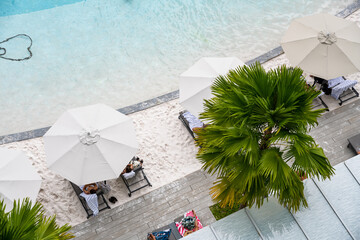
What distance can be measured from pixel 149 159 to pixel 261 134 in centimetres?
482

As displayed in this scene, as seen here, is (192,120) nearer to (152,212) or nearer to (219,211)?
(219,211)

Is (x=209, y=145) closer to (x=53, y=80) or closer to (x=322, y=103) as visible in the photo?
(x=322, y=103)

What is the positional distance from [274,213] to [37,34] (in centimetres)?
1153

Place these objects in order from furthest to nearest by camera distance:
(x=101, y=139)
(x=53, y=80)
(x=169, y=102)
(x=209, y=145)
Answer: (x=53, y=80), (x=169, y=102), (x=101, y=139), (x=209, y=145)

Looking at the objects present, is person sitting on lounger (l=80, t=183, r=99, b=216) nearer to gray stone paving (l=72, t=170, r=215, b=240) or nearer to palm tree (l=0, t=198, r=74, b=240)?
gray stone paving (l=72, t=170, r=215, b=240)

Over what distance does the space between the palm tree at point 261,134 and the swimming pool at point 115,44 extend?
22.2 feet

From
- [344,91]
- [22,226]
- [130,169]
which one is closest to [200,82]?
[130,169]

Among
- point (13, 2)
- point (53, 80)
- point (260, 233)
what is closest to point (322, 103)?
point (260, 233)

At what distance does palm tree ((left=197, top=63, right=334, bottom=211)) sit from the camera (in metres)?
7.26

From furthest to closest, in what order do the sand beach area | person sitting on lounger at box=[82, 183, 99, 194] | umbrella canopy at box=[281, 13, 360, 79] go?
umbrella canopy at box=[281, 13, 360, 79] → the sand beach area → person sitting on lounger at box=[82, 183, 99, 194]

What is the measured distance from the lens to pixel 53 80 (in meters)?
14.4

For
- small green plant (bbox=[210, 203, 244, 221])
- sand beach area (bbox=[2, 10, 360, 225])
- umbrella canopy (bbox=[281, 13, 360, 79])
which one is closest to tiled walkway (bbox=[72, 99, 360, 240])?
small green plant (bbox=[210, 203, 244, 221])

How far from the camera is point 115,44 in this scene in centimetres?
1558

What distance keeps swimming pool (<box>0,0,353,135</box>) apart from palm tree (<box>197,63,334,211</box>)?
6760mm
